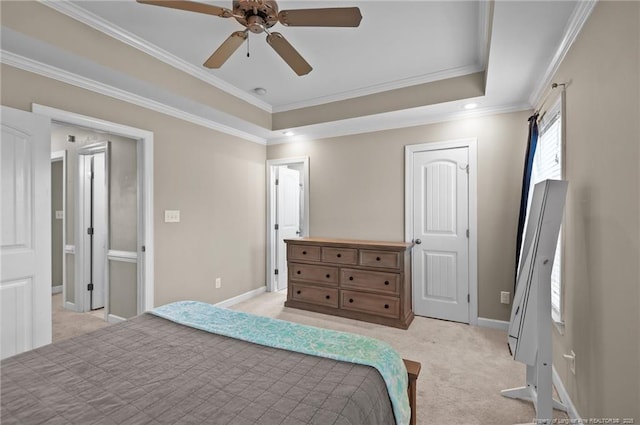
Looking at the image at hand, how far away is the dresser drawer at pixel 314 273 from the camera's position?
143 inches

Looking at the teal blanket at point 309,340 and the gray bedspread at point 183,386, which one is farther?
the teal blanket at point 309,340

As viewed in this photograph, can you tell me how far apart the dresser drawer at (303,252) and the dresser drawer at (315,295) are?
0.37 metres

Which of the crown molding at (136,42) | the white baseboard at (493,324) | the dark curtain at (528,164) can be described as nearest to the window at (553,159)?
the dark curtain at (528,164)

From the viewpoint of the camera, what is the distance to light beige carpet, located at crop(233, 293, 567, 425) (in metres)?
1.89

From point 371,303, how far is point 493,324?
1.35m

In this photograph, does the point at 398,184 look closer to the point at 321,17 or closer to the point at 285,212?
the point at 285,212

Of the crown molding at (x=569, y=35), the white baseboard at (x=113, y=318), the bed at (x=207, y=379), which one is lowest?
the white baseboard at (x=113, y=318)

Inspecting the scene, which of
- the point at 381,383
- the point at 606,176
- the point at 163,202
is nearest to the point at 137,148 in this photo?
the point at 163,202

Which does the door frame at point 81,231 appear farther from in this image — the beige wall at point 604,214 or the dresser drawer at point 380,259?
the beige wall at point 604,214

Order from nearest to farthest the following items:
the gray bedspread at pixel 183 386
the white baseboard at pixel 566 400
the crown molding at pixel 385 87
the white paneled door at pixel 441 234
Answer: the gray bedspread at pixel 183 386, the white baseboard at pixel 566 400, the crown molding at pixel 385 87, the white paneled door at pixel 441 234

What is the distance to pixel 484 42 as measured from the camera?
245 centimetres

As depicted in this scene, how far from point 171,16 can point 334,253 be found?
2.77 metres

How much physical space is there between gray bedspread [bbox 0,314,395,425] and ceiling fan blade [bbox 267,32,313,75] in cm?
178

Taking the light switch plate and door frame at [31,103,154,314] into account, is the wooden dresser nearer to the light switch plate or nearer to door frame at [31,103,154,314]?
the light switch plate
